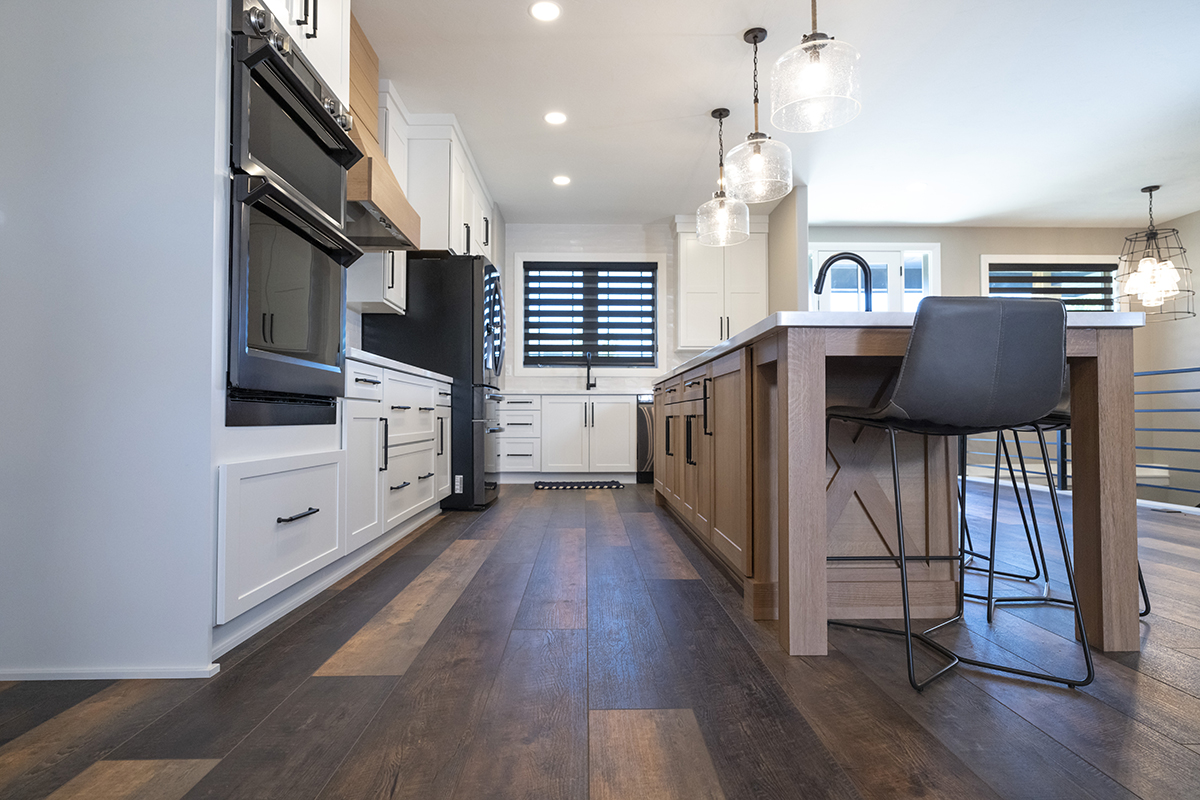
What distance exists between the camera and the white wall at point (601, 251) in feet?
20.2

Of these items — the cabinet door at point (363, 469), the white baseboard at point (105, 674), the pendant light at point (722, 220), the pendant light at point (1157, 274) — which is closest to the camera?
the white baseboard at point (105, 674)

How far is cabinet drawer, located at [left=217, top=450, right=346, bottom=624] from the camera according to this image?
1447 mm

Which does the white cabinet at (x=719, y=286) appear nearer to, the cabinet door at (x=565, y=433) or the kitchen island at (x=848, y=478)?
the cabinet door at (x=565, y=433)

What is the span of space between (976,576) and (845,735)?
1.52 m

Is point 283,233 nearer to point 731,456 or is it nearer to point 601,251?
point 731,456

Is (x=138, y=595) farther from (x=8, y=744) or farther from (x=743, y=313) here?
(x=743, y=313)

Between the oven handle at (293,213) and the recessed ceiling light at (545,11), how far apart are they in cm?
159

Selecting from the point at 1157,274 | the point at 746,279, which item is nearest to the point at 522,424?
the point at 746,279

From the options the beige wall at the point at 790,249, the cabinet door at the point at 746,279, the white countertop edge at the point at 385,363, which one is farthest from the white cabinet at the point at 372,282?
the cabinet door at the point at 746,279

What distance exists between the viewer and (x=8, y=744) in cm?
107

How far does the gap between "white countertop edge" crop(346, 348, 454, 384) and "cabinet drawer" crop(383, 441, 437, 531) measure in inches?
14.3

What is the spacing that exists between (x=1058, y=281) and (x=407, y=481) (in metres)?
6.62

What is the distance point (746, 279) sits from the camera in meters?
5.95

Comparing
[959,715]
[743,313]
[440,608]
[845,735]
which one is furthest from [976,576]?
[743,313]
